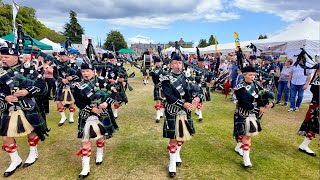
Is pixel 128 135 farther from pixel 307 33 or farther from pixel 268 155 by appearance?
pixel 307 33

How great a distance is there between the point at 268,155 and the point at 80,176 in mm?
3877

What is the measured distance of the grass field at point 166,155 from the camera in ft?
15.1

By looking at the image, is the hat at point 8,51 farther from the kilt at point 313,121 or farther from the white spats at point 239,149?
the kilt at point 313,121

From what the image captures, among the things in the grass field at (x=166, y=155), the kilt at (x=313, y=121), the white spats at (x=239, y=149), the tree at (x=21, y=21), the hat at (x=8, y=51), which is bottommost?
the grass field at (x=166, y=155)

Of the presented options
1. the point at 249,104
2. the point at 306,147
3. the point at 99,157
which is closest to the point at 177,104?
the point at 249,104

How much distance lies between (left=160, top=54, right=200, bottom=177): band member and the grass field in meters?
0.67

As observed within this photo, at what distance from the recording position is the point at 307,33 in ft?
38.9

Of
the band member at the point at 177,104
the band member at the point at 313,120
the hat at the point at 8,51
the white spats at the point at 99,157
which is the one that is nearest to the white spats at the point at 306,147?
the band member at the point at 313,120

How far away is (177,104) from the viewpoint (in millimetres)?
4371

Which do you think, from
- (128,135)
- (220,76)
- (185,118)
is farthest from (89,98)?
(220,76)

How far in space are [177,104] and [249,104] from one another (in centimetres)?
136

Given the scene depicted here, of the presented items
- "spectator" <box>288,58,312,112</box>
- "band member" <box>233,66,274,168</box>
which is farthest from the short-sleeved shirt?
"band member" <box>233,66,274,168</box>

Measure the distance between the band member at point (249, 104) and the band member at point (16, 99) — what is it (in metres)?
3.70

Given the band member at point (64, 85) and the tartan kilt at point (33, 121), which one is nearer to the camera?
the tartan kilt at point (33, 121)
